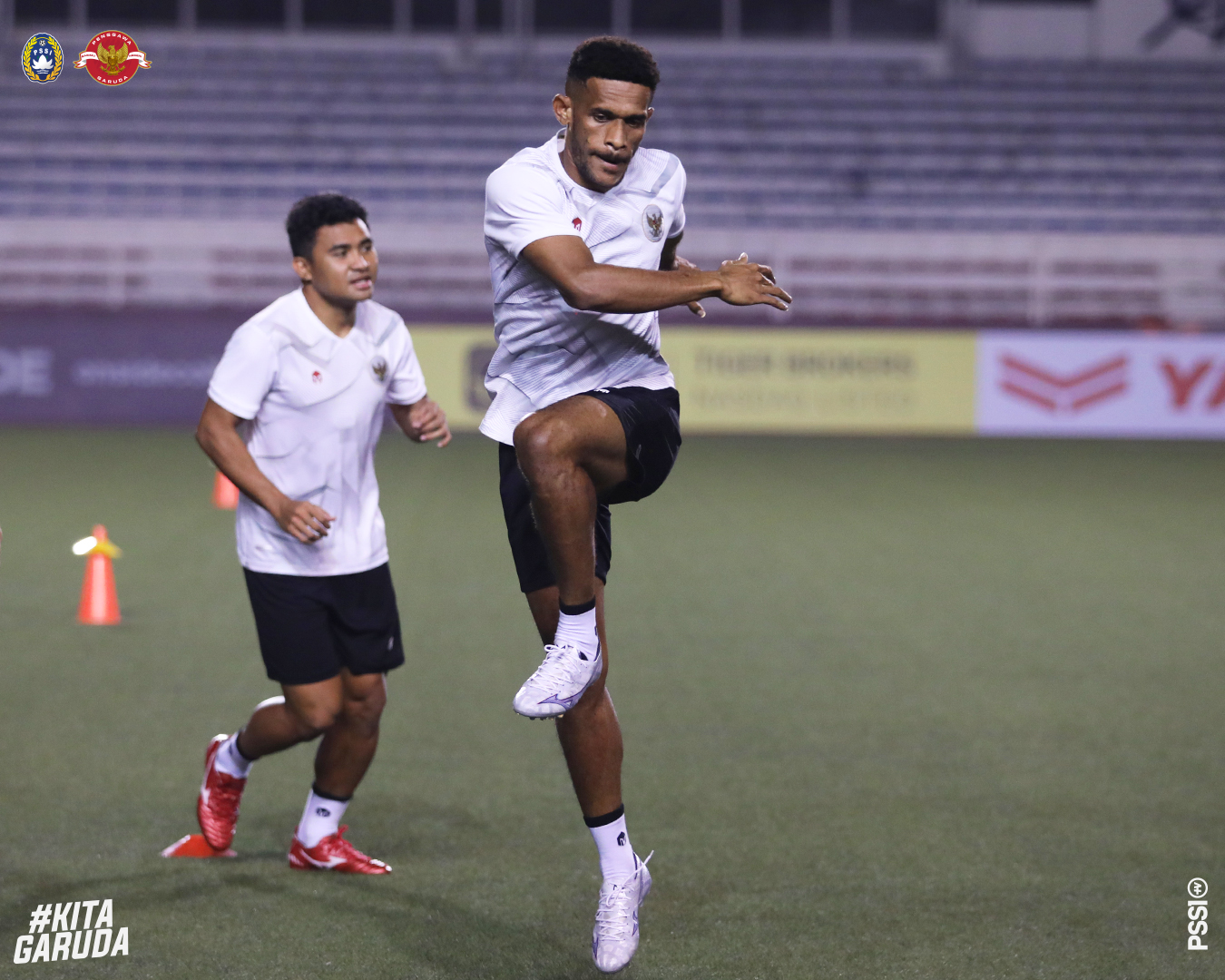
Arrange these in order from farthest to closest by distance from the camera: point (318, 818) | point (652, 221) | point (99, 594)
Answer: point (99, 594) < point (318, 818) < point (652, 221)

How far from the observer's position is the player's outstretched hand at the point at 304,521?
4.64 m

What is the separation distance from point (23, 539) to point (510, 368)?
825 cm

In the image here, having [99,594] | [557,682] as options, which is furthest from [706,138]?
[557,682]

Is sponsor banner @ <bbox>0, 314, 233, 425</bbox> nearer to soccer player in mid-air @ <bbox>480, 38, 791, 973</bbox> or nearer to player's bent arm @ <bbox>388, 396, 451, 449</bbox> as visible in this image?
player's bent arm @ <bbox>388, 396, 451, 449</bbox>

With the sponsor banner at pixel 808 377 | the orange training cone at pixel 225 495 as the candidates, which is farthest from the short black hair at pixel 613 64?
the sponsor banner at pixel 808 377

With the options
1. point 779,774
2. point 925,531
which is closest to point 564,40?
point 925,531

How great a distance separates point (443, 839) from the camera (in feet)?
17.3

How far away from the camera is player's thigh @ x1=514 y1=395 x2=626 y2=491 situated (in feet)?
12.7

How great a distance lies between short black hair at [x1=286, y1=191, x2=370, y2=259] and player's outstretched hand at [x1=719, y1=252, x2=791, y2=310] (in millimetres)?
1563

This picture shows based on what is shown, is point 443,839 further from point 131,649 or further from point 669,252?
point 131,649

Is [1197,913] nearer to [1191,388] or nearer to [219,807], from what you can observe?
[219,807]

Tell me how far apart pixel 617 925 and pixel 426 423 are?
1802 mm

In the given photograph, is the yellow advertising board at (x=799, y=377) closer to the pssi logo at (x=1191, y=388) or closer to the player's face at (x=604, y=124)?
the pssi logo at (x=1191, y=388)

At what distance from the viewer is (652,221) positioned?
13.5 ft
